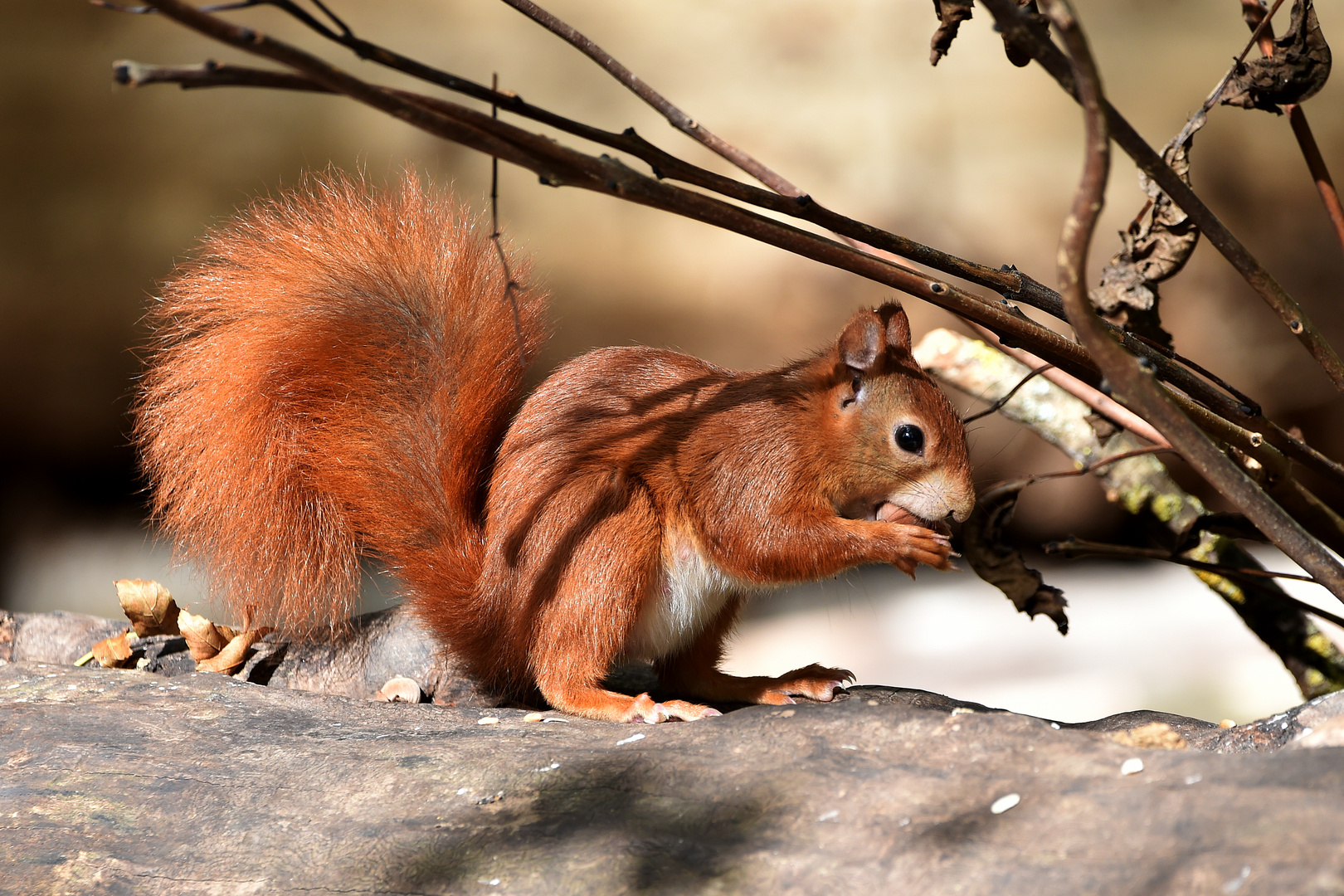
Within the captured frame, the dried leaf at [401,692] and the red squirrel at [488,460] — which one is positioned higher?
the red squirrel at [488,460]

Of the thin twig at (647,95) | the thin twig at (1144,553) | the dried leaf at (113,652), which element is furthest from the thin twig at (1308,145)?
the dried leaf at (113,652)

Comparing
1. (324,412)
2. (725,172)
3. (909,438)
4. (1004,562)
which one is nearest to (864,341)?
(909,438)

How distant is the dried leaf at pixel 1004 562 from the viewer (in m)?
1.84

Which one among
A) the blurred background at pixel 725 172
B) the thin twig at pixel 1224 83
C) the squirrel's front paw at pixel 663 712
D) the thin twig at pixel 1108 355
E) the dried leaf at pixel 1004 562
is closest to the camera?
the thin twig at pixel 1108 355

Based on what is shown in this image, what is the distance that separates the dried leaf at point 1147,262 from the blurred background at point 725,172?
164cm

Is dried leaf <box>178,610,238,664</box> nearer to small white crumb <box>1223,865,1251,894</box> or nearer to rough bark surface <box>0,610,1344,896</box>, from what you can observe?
rough bark surface <box>0,610,1344,896</box>

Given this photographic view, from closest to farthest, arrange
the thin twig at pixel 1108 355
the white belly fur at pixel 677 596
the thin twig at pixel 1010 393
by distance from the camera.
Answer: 1. the thin twig at pixel 1108 355
2. the thin twig at pixel 1010 393
3. the white belly fur at pixel 677 596

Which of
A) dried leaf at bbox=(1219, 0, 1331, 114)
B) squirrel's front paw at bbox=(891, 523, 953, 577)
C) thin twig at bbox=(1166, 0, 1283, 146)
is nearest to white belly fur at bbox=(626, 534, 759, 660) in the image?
squirrel's front paw at bbox=(891, 523, 953, 577)

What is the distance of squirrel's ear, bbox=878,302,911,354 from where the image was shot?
1734 mm

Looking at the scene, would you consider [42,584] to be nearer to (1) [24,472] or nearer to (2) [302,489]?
(1) [24,472]

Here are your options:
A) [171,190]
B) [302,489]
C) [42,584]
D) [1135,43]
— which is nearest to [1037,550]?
[1135,43]

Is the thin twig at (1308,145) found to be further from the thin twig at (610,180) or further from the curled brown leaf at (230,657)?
the curled brown leaf at (230,657)

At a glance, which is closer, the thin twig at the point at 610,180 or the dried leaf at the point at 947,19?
the thin twig at the point at 610,180

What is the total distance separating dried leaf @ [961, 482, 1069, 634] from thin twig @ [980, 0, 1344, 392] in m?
0.57
